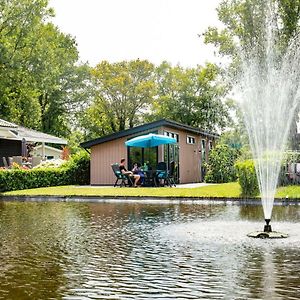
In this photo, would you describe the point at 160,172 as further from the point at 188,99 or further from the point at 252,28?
the point at 188,99

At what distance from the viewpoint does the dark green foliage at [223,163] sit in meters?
30.5

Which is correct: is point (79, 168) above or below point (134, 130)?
below

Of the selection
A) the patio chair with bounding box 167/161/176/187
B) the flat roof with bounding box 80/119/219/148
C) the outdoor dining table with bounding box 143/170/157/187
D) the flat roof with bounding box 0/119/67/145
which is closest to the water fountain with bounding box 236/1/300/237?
the flat roof with bounding box 80/119/219/148

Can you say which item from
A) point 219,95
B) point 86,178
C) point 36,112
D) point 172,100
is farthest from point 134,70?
point 86,178

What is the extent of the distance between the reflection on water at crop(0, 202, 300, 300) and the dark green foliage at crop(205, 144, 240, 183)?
48.1 feet

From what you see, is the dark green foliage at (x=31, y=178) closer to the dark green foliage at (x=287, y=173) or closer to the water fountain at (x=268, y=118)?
the water fountain at (x=268, y=118)

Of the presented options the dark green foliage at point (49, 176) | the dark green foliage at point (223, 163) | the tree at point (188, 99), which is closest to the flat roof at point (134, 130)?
the dark green foliage at point (49, 176)

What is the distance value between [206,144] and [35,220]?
22339 mm

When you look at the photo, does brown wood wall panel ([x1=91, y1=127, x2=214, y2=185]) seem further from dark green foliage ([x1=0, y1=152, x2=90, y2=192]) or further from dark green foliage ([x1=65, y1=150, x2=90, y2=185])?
dark green foliage ([x1=0, y1=152, x2=90, y2=192])

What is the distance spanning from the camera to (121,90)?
54281 millimetres

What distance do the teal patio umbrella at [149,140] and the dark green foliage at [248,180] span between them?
280 inches

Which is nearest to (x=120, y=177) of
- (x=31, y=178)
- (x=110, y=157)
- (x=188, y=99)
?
(x=110, y=157)

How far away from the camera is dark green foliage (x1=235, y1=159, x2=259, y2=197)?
2058cm

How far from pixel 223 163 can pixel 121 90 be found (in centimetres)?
2521
